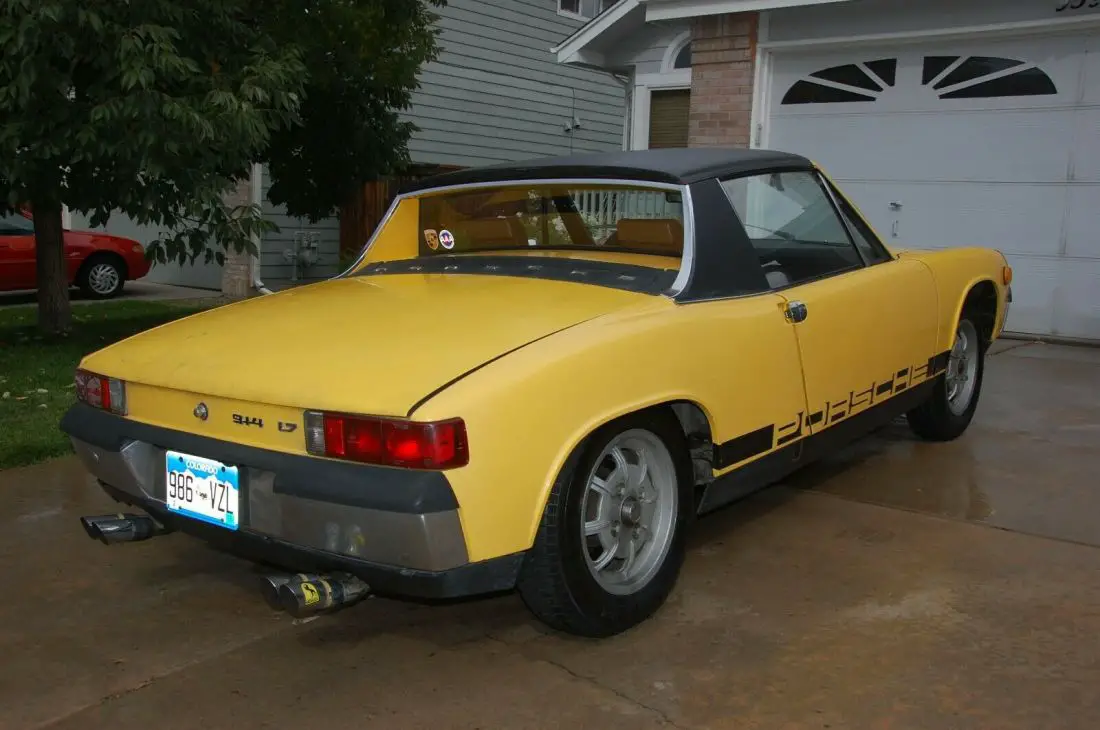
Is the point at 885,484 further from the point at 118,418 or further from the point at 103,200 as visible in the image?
the point at 103,200

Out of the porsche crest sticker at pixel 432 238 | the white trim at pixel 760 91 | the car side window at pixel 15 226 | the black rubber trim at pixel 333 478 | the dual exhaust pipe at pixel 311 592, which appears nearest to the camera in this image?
the black rubber trim at pixel 333 478

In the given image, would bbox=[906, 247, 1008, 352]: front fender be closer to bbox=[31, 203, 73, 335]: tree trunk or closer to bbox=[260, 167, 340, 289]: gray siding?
bbox=[31, 203, 73, 335]: tree trunk

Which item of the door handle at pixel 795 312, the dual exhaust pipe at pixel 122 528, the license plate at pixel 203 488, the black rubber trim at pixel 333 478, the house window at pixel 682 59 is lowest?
the dual exhaust pipe at pixel 122 528

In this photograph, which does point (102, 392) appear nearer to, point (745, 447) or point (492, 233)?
point (492, 233)

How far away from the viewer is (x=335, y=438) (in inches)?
108

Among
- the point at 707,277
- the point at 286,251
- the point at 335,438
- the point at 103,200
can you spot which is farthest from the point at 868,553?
the point at 286,251

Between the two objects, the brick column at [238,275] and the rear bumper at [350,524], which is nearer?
the rear bumper at [350,524]

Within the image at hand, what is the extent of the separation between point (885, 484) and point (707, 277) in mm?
1844

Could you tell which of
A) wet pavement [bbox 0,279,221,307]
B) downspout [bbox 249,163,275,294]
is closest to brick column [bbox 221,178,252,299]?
downspout [bbox 249,163,275,294]

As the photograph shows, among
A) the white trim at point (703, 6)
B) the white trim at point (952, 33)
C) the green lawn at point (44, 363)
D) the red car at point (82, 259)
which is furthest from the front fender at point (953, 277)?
the red car at point (82, 259)

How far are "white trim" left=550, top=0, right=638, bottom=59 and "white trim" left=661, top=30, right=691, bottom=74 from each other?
75 cm

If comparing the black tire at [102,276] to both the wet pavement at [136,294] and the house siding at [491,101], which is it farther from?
the house siding at [491,101]

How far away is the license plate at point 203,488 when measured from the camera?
2.94 metres

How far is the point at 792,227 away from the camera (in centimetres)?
456
